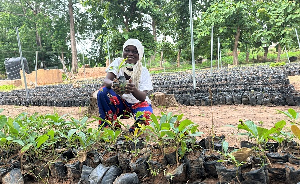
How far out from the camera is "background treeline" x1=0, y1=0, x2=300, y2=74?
50.6 ft

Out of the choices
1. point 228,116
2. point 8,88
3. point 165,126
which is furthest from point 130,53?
point 8,88

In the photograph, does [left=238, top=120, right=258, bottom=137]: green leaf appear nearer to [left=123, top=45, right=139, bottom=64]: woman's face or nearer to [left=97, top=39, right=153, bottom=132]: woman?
[left=97, top=39, right=153, bottom=132]: woman

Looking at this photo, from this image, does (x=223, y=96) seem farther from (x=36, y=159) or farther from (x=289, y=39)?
(x=289, y=39)

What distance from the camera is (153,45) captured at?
17.2 m

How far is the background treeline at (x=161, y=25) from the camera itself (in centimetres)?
1544

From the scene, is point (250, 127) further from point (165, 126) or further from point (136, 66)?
point (136, 66)

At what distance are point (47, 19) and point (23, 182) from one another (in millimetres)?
23381

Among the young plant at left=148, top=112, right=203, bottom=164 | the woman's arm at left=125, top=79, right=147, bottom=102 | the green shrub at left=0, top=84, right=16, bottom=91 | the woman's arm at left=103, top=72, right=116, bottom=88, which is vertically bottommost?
the green shrub at left=0, top=84, right=16, bottom=91

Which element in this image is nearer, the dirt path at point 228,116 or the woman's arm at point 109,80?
the woman's arm at point 109,80

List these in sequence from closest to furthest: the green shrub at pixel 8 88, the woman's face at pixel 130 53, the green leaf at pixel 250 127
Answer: the green leaf at pixel 250 127 → the woman's face at pixel 130 53 → the green shrub at pixel 8 88

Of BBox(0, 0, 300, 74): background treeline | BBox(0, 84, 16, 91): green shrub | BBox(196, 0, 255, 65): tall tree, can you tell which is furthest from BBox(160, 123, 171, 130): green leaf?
BBox(0, 84, 16, 91): green shrub

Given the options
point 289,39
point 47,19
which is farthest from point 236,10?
point 47,19

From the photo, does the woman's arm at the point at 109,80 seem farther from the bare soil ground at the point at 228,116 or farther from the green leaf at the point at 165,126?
the green leaf at the point at 165,126

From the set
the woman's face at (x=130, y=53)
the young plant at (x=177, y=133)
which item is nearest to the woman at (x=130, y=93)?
the woman's face at (x=130, y=53)
